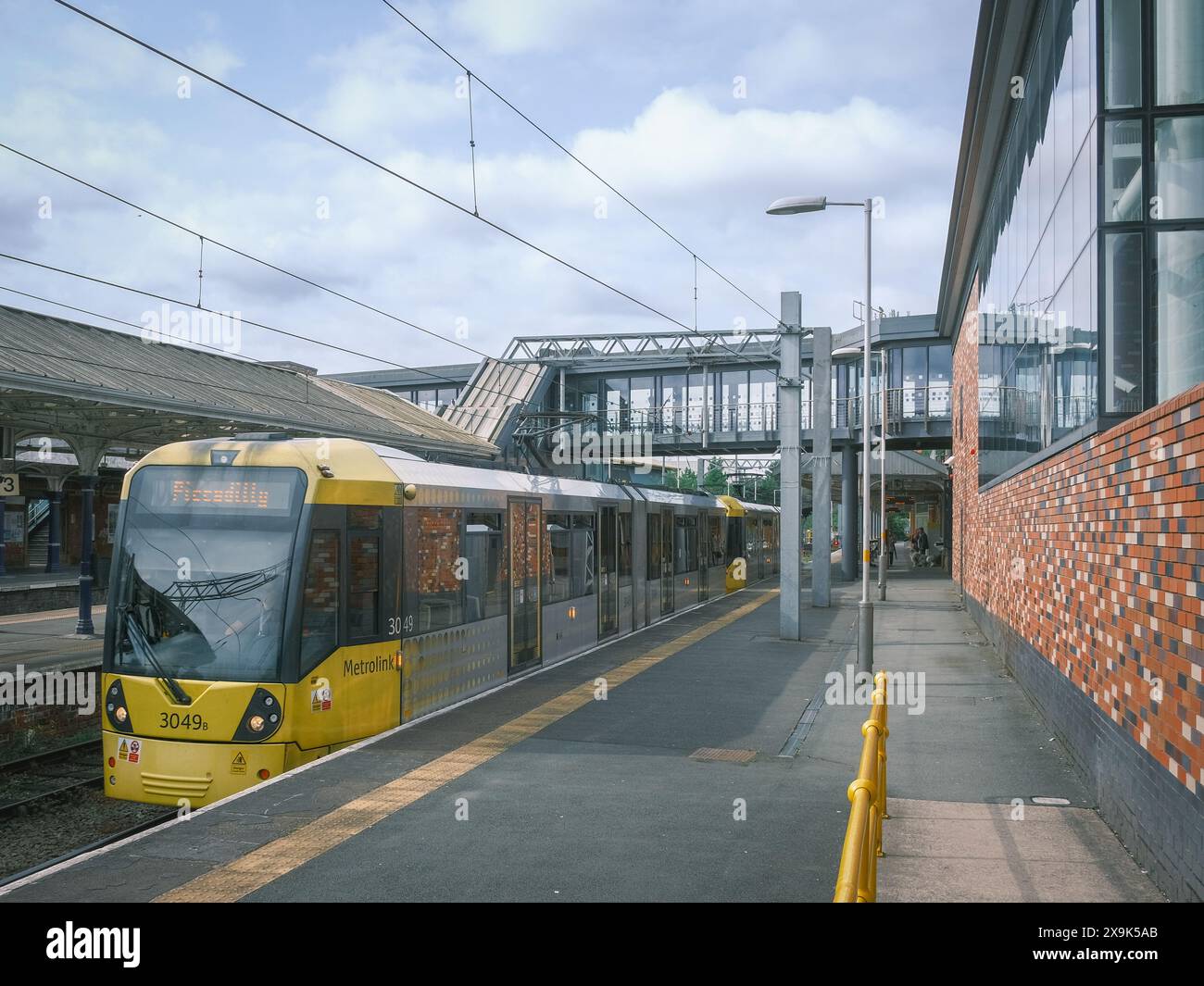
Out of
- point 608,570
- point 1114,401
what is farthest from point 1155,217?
point 608,570

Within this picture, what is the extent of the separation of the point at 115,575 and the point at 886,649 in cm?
1292

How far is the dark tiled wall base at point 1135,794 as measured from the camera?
5453 millimetres

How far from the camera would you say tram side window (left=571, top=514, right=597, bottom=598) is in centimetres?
1655

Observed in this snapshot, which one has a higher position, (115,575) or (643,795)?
(115,575)

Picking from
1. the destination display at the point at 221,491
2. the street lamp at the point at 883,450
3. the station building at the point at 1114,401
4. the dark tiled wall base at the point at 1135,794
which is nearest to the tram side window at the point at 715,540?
the street lamp at the point at 883,450

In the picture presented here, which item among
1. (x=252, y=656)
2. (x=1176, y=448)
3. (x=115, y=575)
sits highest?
(x=1176, y=448)

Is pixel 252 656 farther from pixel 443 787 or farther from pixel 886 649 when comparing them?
pixel 886 649

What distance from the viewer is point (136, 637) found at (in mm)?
9062

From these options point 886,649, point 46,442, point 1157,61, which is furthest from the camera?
point 46,442

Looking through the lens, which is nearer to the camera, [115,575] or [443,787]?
[443,787]

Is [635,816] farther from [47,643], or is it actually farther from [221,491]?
[47,643]

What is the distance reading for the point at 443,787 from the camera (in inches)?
330

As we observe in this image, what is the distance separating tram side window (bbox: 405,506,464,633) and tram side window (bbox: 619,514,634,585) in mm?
7494
